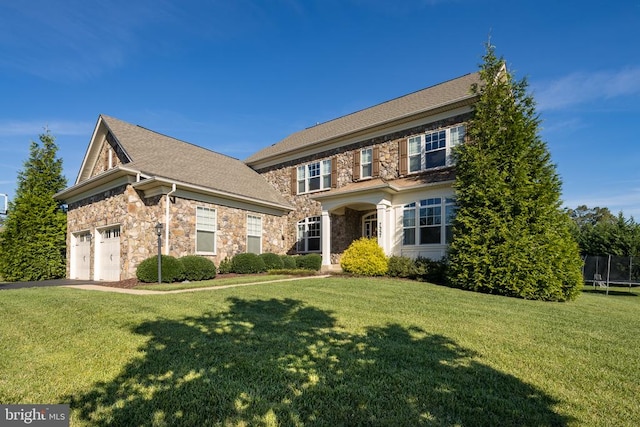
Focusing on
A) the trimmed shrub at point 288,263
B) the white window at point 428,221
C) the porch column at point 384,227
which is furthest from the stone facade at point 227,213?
the trimmed shrub at point 288,263

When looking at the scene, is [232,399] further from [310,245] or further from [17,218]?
[17,218]

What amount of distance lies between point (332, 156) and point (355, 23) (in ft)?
21.5

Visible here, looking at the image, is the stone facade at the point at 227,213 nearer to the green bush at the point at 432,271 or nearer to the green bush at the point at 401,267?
the green bush at the point at 401,267

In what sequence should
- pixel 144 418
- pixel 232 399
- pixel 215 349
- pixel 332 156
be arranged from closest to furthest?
pixel 144 418, pixel 232 399, pixel 215 349, pixel 332 156

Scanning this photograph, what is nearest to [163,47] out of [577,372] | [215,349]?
[215,349]

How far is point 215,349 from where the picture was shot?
3904mm

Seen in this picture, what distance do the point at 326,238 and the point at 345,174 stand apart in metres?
3.56

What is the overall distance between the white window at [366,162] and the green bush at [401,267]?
5.03 m

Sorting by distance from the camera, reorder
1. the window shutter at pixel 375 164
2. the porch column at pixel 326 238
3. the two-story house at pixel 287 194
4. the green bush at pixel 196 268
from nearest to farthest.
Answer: the green bush at pixel 196 268
the two-story house at pixel 287 194
the porch column at pixel 326 238
the window shutter at pixel 375 164

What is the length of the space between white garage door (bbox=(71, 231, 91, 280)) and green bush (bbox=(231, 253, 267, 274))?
255 inches

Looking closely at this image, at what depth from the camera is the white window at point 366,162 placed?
1609 cm

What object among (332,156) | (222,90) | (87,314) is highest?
(222,90)

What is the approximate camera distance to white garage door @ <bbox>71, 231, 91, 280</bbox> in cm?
1477

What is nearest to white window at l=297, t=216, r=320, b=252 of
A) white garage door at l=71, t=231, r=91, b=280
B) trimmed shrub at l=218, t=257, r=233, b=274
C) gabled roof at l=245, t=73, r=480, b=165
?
gabled roof at l=245, t=73, r=480, b=165
